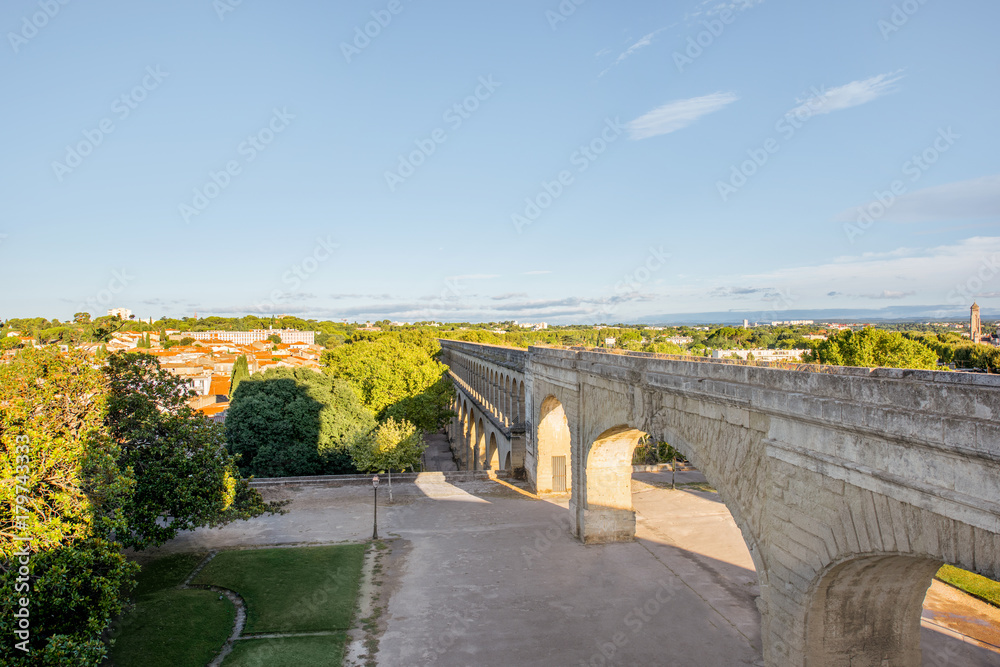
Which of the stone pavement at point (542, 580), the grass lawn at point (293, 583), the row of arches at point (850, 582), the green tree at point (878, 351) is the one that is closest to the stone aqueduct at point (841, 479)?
the row of arches at point (850, 582)

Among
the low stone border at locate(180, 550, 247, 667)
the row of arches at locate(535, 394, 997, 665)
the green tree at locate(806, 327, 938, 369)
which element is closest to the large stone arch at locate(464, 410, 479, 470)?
the green tree at locate(806, 327, 938, 369)

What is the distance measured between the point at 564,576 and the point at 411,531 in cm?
672

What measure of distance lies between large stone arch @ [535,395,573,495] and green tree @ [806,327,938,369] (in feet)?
74.0

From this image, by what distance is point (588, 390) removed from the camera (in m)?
17.9

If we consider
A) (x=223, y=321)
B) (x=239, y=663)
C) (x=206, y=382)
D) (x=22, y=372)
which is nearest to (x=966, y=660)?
(x=239, y=663)

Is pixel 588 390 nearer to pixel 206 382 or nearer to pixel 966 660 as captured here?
pixel 966 660

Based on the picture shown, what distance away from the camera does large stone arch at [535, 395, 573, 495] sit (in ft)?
79.3

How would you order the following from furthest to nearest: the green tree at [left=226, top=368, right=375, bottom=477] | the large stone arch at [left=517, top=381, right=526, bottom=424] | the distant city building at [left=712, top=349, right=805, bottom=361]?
the green tree at [left=226, top=368, right=375, bottom=477] → the large stone arch at [left=517, top=381, right=526, bottom=424] → the distant city building at [left=712, top=349, right=805, bottom=361]

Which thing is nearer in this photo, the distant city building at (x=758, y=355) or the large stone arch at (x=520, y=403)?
the distant city building at (x=758, y=355)

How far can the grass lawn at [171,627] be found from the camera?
12.1 metres

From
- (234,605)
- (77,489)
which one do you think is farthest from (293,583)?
(77,489)

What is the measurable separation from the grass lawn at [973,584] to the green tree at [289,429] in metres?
25.1

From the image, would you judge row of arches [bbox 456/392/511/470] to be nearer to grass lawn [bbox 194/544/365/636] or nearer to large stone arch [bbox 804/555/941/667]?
grass lawn [bbox 194/544/365/636]

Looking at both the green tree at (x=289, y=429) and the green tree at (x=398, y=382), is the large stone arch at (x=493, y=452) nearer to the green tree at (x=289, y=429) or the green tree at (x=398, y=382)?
the green tree at (x=398, y=382)
